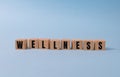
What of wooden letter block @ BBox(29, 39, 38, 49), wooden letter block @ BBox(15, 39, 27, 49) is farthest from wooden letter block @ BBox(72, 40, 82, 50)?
wooden letter block @ BBox(15, 39, 27, 49)

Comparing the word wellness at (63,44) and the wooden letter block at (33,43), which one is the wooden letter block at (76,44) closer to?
the word wellness at (63,44)

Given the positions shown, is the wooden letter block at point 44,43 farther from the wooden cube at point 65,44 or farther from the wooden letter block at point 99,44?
the wooden letter block at point 99,44

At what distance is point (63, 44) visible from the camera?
218 inches

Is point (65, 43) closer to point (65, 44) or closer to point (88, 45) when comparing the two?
point (65, 44)

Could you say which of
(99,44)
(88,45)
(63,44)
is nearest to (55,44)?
(63,44)

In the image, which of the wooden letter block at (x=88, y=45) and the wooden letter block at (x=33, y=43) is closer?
the wooden letter block at (x=88, y=45)

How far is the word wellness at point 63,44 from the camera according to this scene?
5.49 metres

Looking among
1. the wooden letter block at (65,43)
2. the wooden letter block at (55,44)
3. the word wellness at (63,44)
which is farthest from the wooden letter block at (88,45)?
the wooden letter block at (55,44)

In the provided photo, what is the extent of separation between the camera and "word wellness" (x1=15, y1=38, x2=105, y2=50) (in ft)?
18.0

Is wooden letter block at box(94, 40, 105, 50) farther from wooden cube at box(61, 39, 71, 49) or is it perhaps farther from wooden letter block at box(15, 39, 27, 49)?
wooden letter block at box(15, 39, 27, 49)

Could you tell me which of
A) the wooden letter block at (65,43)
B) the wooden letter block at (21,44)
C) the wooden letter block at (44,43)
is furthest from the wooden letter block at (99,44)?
the wooden letter block at (21,44)

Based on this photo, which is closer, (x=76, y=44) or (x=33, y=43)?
(x=76, y=44)

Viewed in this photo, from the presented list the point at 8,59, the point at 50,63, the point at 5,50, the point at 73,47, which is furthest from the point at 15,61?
the point at 73,47

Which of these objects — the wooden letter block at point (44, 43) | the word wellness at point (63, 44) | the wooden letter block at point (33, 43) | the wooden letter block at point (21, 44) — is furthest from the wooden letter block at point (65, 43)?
the wooden letter block at point (21, 44)
